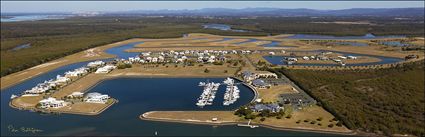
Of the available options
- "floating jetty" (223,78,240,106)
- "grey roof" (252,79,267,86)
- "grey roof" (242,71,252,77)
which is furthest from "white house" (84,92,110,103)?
"grey roof" (242,71,252,77)

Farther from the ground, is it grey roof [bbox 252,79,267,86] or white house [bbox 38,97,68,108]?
grey roof [bbox 252,79,267,86]

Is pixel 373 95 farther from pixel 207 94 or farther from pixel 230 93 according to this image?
pixel 207 94

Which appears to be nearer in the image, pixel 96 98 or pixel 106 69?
pixel 96 98

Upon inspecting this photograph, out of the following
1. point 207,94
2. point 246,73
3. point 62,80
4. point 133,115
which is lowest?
point 133,115

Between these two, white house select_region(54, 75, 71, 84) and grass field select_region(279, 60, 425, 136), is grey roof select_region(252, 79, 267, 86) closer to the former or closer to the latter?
grass field select_region(279, 60, 425, 136)

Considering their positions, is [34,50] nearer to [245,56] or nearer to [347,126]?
[245,56]

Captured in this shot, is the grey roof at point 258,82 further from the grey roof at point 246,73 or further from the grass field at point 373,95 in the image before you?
the grass field at point 373,95

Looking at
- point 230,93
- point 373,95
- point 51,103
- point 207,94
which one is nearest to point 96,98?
point 51,103
